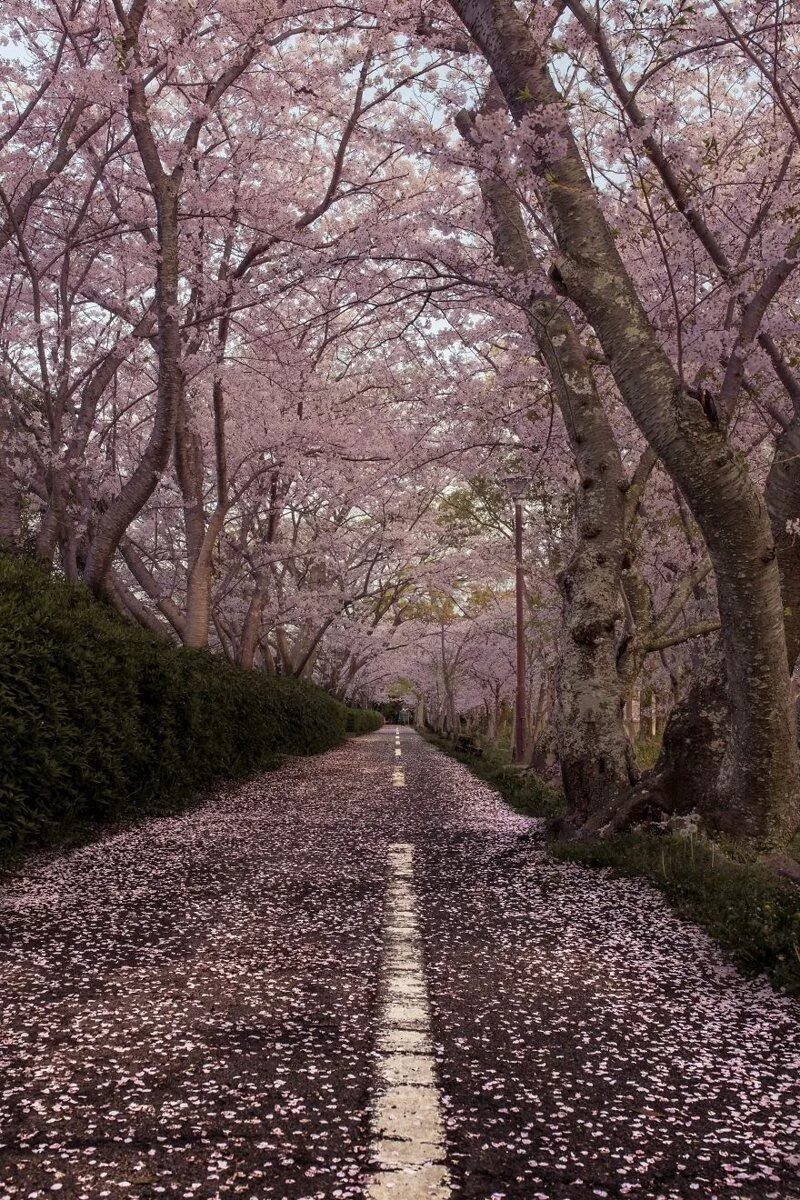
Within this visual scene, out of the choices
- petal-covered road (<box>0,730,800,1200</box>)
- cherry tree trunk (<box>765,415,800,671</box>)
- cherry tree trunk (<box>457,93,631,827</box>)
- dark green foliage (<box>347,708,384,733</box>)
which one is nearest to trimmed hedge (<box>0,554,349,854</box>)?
petal-covered road (<box>0,730,800,1200</box>)

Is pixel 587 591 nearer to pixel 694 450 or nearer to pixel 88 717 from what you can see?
pixel 694 450

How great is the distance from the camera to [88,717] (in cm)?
736

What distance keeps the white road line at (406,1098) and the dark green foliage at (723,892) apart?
1.73 m

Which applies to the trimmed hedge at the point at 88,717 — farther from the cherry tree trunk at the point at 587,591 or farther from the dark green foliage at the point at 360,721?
the dark green foliage at the point at 360,721

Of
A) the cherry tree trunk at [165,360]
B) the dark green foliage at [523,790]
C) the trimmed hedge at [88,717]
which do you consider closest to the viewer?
the trimmed hedge at [88,717]

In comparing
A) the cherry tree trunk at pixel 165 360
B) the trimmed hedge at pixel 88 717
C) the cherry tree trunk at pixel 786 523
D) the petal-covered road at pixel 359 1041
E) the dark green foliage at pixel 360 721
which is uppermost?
the cherry tree trunk at pixel 165 360

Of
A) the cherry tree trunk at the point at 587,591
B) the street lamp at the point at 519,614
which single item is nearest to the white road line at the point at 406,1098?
the cherry tree trunk at the point at 587,591

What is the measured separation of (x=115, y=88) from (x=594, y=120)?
21.7 feet

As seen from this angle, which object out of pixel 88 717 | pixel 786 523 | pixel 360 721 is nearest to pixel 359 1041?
pixel 88 717

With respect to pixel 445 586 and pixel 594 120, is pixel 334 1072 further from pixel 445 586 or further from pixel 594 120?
pixel 445 586

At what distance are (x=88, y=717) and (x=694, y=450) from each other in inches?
229

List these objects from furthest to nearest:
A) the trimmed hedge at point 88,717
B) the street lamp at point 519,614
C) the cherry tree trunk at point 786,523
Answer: the street lamp at point 519,614, the cherry tree trunk at point 786,523, the trimmed hedge at point 88,717

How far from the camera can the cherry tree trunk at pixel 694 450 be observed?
5.61 meters

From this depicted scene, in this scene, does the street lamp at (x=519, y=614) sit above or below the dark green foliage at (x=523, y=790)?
above
